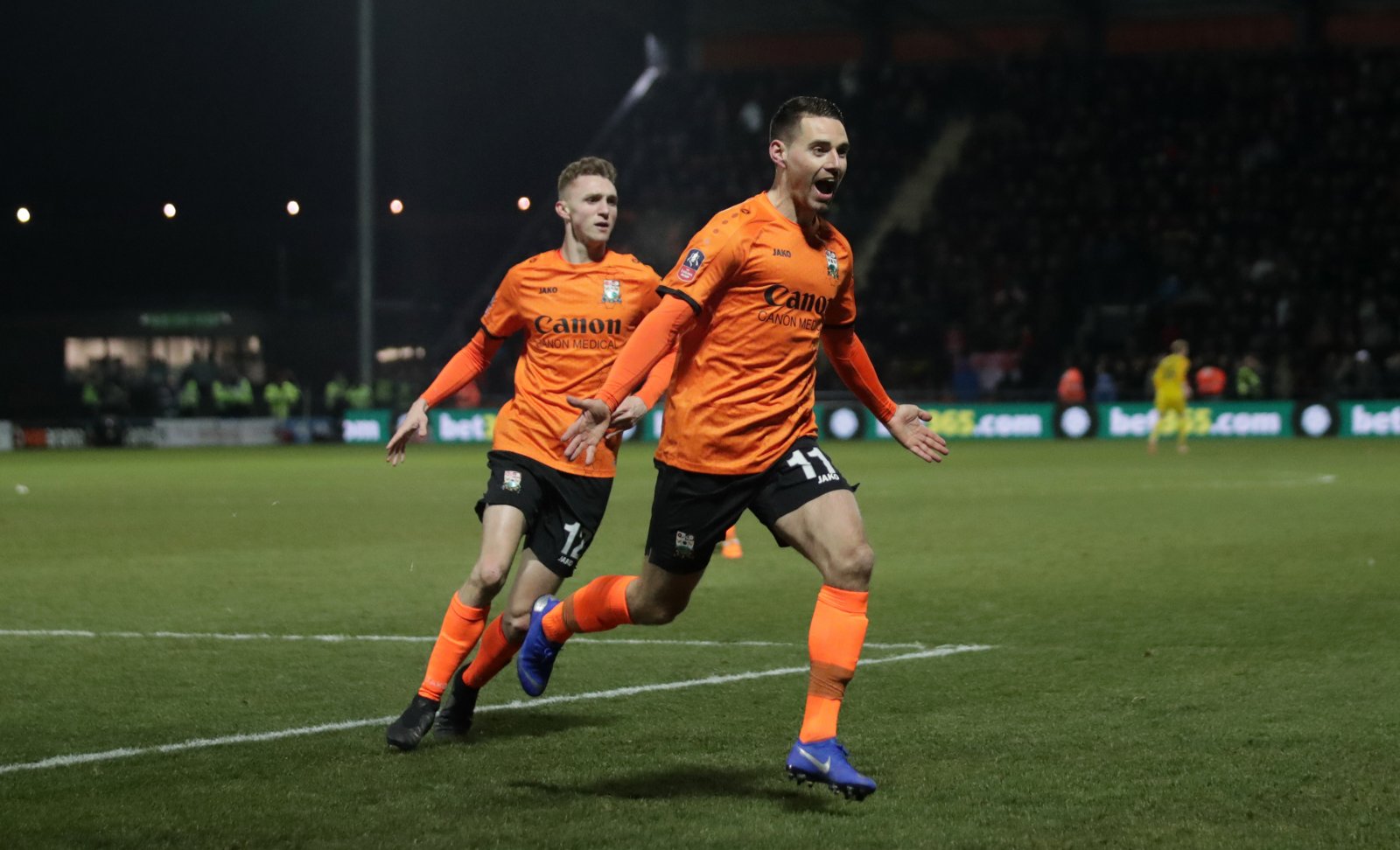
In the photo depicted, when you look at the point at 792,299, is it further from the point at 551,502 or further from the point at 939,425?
the point at 939,425

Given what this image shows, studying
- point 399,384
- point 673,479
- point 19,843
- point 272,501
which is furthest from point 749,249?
point 399,384

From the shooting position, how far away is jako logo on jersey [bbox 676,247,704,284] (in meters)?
5.69

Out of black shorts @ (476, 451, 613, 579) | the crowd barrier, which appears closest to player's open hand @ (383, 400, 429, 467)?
black shorts @ (476, 451, 613, 579)

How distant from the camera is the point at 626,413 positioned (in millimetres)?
5547

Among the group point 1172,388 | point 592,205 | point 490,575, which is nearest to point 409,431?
point 490,575

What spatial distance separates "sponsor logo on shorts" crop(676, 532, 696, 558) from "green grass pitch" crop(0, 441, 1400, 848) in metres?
0.73

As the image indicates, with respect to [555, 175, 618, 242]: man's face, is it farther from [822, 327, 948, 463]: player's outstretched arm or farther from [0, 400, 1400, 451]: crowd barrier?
[0, 400, 1400, 451]: crowd barrier

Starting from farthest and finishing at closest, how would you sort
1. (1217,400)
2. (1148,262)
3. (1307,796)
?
(1148,262) → (1217,400) → (1307,796)

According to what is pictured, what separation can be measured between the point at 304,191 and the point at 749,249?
38602 millimetres

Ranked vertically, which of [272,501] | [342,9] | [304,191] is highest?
[342,9]

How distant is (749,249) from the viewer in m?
5.80

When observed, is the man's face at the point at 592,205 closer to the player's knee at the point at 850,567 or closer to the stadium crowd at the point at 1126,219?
the player's knee at the point at 850,567

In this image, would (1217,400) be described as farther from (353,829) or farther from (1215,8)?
(353,829)

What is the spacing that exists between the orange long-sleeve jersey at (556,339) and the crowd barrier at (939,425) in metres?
27.4
